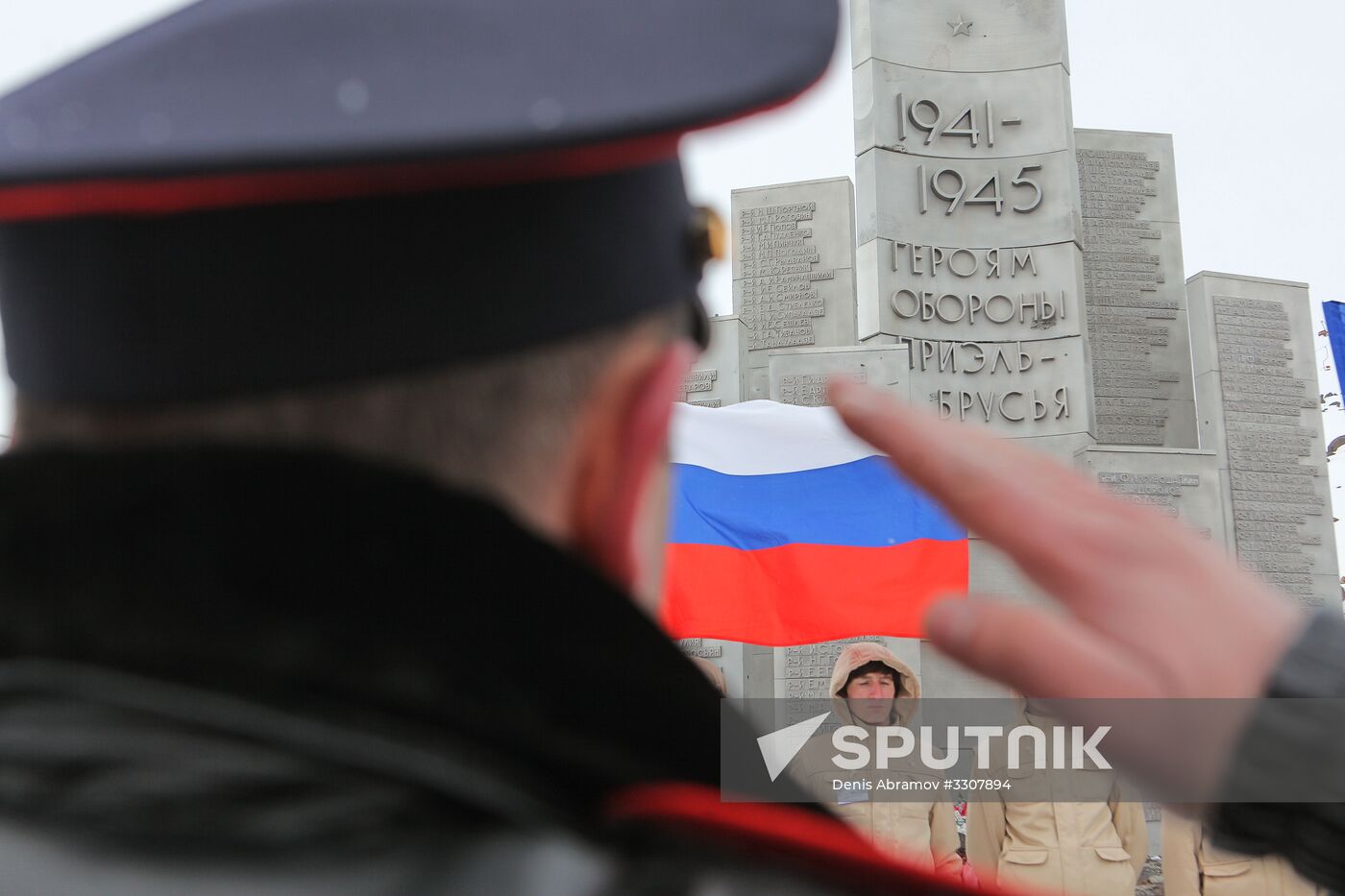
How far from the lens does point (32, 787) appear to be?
1.95 feet

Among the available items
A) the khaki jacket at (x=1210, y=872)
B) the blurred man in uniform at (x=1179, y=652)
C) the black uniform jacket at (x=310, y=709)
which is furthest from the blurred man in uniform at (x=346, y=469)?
the khaki jacket at (x=1210, y=872)

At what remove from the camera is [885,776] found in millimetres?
5254

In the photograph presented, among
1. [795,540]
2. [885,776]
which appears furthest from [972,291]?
[885,776]

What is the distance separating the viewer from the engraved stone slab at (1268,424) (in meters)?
11.5

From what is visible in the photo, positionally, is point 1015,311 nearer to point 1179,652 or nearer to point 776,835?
point 1179,652

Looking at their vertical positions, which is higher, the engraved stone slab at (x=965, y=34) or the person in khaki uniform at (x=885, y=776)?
the engraved stone slab at (x=965, y=34)

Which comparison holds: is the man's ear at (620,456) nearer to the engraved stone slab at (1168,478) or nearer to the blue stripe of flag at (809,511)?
the blue stripe of flag at (809,511)

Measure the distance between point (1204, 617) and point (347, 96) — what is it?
0.52 metres

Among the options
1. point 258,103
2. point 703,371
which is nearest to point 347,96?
point 258,103

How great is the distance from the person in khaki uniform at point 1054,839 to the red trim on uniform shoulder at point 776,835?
4.39 meters

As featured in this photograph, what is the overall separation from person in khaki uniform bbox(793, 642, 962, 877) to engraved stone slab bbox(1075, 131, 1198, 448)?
7.19m

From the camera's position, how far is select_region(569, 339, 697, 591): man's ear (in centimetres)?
72

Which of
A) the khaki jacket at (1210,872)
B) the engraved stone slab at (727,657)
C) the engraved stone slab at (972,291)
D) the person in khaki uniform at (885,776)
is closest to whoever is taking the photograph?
the khaki jacket at (1210,872)

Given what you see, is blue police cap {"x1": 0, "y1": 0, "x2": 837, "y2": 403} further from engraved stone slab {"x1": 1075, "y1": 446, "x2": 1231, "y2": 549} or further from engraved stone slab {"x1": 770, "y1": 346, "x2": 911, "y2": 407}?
engraved stone slab {"x1": 1075, "y1": 446, "x2": 1231, "y2": 549}
